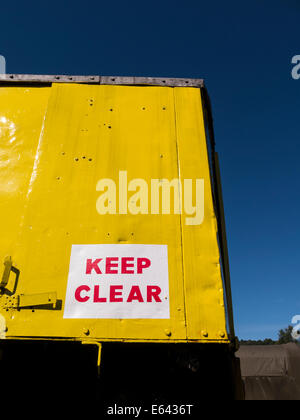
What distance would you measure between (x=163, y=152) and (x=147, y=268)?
102 centimetres

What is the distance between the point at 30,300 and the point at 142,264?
2.54ft

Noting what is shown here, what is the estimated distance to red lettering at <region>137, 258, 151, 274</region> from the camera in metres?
2.02

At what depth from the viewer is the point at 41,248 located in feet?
6.99

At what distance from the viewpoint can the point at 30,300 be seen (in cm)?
192

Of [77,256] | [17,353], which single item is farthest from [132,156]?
[17,353]

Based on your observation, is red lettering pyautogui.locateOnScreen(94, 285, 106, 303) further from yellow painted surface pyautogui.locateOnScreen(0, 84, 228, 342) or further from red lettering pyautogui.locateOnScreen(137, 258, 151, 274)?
red lettering pyautogui.locateOnScreen(137, 258, 151, 274)

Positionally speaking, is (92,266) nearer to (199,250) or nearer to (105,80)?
(199,250)

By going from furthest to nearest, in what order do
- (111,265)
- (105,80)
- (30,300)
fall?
1. (105,80)
2. (111,265)
3. (30,300)

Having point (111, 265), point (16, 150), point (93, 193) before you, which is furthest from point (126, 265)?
point (16, 150)

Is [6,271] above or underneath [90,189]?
underneath

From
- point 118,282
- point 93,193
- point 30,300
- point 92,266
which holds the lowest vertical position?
point 30,300

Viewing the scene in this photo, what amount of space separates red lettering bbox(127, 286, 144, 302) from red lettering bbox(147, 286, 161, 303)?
0.17ft

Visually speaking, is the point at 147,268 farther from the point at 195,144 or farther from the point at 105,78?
the point at 105,78

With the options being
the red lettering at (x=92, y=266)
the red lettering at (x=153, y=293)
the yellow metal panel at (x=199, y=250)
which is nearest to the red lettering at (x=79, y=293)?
the red lettering at (x=92, y=266)
